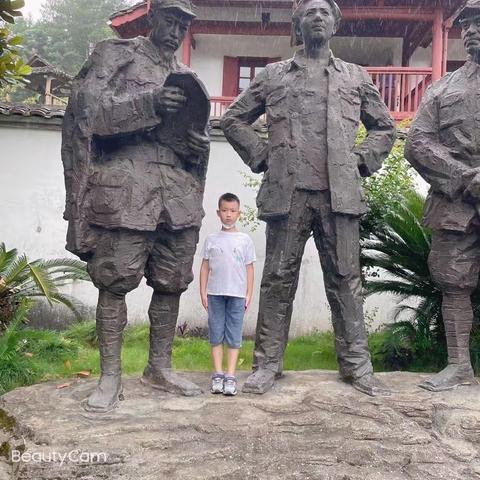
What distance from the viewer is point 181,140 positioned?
12.4 ft

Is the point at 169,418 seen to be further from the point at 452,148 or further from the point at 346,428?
the point at 452,148

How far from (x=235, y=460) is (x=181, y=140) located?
190 centimetres

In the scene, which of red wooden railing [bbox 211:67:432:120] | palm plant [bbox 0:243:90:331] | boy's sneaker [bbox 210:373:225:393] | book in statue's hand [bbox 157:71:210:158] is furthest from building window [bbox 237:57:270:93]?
boy's sneaker [bbox 210:373:225:393]

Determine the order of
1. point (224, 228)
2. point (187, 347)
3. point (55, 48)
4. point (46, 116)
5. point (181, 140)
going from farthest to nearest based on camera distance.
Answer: point (55, 48), point (46, 116), point (187, 347), point (224, 228), point (181, 140)

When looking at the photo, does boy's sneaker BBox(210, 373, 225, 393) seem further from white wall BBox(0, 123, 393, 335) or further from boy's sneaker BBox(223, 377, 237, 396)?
white wall BBox(0, 123, 393, 335)

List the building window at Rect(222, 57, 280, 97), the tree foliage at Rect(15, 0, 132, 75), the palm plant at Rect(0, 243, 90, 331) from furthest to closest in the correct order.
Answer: the tree foliage at Rect(15, 0, 132, 75)
the building window at Rect(222, 57, 280, 97)
the palm plant at Rect(0, 243, 90, 331)

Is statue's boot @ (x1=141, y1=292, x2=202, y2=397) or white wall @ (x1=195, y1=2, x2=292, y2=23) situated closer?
statue's boot @ (x1=141, y1=292, x2=202, y2=397)

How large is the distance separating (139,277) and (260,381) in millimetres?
983

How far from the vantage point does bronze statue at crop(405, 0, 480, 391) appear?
396 cm

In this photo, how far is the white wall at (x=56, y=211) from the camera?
7.92 m

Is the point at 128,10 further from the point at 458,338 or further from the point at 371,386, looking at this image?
the point at 371,386

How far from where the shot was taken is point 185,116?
3693mm

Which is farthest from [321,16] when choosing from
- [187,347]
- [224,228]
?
[187,347]

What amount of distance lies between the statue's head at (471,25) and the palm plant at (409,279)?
6.84 ft
